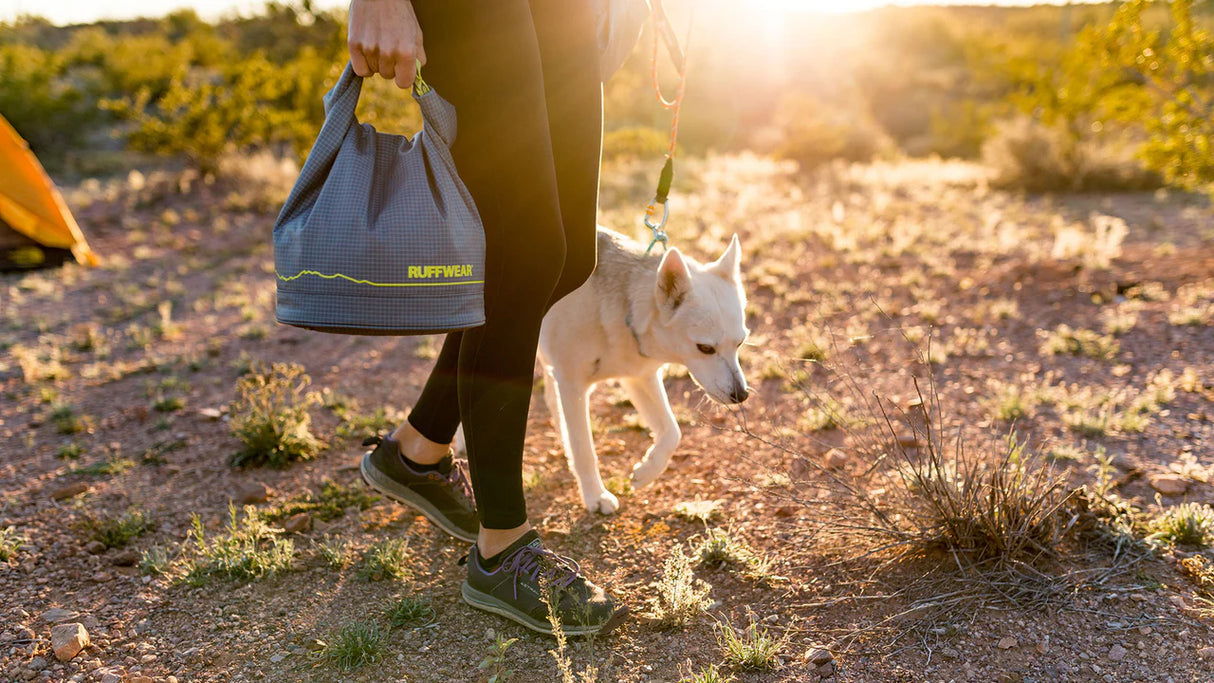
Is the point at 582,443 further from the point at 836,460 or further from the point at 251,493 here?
the point at 251,493

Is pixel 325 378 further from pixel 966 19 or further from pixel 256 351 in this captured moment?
pixel 966 19

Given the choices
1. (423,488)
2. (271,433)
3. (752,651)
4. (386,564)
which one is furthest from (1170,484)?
(271,433)

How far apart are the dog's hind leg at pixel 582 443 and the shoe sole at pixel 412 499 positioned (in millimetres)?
477

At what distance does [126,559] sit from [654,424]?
1.93 meters

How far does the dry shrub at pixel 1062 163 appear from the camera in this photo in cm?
1110

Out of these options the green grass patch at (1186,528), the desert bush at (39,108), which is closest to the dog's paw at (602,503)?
the green grass patch at (1186,528)

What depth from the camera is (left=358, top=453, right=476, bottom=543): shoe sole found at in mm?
2656

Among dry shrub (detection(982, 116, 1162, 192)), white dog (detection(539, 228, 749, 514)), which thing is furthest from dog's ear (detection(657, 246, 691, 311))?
dry shrub (detection(982, 116, 1162, 192))

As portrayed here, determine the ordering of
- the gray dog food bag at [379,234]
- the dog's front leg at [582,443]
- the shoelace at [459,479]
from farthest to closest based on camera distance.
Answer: the dog's front leg at [582,443] < the shoelace at [459,479] < the gray dog food bag at [379,234]

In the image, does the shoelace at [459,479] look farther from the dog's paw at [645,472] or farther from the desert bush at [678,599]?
the desert bush at [678,599]

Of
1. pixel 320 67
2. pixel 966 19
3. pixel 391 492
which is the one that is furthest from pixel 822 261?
pixel 966 19

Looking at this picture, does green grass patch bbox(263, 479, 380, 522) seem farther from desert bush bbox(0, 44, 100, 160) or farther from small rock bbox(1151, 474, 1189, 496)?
desert bush bbox(0, 44, 100, 160)

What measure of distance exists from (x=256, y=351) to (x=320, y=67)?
10.1 metres

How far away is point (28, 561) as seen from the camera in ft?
8.60
